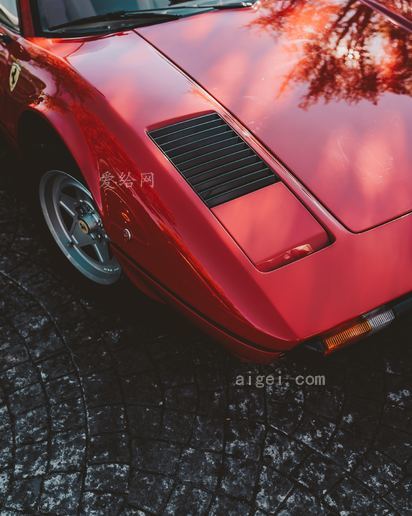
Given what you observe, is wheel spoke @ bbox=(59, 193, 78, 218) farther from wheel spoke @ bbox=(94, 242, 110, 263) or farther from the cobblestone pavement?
the cobblestone pavement

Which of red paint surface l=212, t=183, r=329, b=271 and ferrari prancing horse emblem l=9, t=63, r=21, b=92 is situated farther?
ferrari prancing horse emblem l=9, t=63, r=21, b=92

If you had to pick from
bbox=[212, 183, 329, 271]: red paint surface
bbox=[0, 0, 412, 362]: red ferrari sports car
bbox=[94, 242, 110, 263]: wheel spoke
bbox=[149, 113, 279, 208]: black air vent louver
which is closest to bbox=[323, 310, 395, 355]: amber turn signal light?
bbox=[0, 0, 412, 362]: red ferrari sports car

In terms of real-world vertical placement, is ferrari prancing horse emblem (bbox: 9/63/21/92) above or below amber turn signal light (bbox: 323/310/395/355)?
above

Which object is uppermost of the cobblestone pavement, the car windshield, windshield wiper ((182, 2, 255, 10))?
the car windshield

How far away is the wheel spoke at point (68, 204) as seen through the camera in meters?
2.62

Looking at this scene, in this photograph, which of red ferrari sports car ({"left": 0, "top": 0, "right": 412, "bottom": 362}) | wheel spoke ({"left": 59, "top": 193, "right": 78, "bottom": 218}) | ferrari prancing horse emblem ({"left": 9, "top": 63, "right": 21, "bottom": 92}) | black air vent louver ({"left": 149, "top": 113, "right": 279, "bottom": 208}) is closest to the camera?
red ferrari sports car ({"left": 0, "top": 0, "right": 412, "bottom": 362})

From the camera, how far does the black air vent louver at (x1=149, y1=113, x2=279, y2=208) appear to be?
1.90m

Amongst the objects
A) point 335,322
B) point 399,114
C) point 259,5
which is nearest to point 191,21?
point 259,5

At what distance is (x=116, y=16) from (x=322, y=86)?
3.49ft

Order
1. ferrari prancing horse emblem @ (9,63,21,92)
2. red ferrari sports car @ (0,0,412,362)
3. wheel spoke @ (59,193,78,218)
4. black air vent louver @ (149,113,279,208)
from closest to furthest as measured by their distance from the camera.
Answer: red ferrari sports car @ (0,0,412,362) → black air vent louver @ (149,113,279,208) → ferrari prancing horse emblem @ (9,63,21,92) → wheel spoke @ (59,193,78,218)

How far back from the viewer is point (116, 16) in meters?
2.55

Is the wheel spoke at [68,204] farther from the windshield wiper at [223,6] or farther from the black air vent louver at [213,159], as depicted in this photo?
the windshield wiper at [223,6]

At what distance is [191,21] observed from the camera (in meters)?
2.56

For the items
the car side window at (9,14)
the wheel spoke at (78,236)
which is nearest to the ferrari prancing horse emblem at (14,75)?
the car side window at (9,14)
